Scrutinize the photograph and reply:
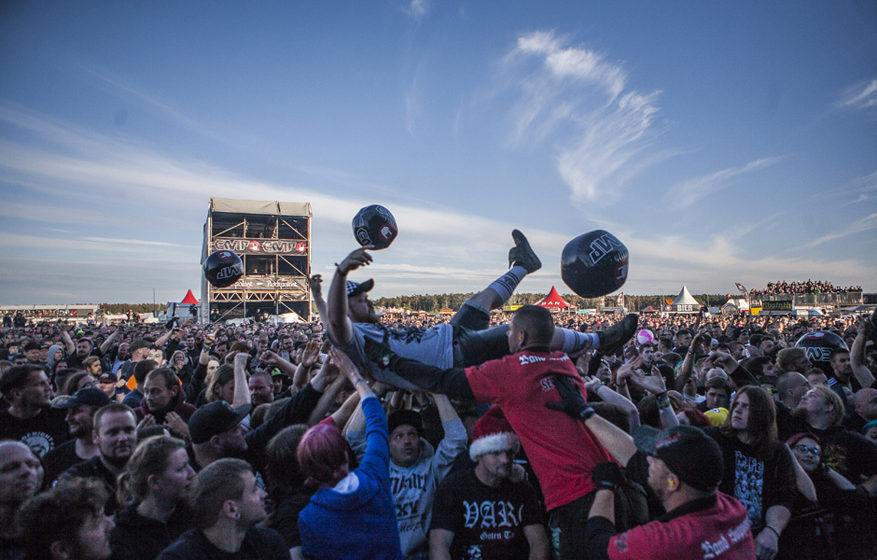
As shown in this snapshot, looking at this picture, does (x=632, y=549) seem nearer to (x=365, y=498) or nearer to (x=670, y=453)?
(x=670, y=453)

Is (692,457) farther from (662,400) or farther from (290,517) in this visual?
(290,517)

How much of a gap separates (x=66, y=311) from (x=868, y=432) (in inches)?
2525

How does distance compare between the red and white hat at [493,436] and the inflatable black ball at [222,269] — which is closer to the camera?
the red and white hat at [493,436]

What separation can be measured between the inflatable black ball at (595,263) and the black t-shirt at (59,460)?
4012 millimetres

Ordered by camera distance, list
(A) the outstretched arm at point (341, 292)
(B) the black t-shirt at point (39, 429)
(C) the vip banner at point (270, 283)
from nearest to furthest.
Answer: (A) the outstretched arm at point (341, 292)
(B) the black t-shirt at point (39, 429)
(C) the vip banner at point (270, 283)

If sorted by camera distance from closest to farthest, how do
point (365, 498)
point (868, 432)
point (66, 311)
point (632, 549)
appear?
1. point (632, 549)
2. point (365, 498)
3. point (868, 432)
4. point (66, 311)

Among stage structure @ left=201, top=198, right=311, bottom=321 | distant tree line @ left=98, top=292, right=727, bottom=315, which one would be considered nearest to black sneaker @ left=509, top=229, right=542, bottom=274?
stage structure @ left=201, top=198, right=311, bottom=321

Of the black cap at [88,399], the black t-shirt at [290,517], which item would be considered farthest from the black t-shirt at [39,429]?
the black t-shirt at [290,517]

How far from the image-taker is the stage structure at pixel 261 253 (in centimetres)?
3697

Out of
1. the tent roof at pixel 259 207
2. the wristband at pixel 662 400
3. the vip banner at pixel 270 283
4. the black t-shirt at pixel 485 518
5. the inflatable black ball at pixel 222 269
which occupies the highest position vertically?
the tent roof at pixel 259 207

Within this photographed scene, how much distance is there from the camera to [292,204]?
40.8 m

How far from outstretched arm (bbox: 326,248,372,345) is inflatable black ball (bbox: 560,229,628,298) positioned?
1862mm

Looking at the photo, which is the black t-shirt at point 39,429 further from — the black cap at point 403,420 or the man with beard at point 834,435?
the man with beard at point 834,435

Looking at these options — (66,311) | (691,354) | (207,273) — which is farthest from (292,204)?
(691,354)
